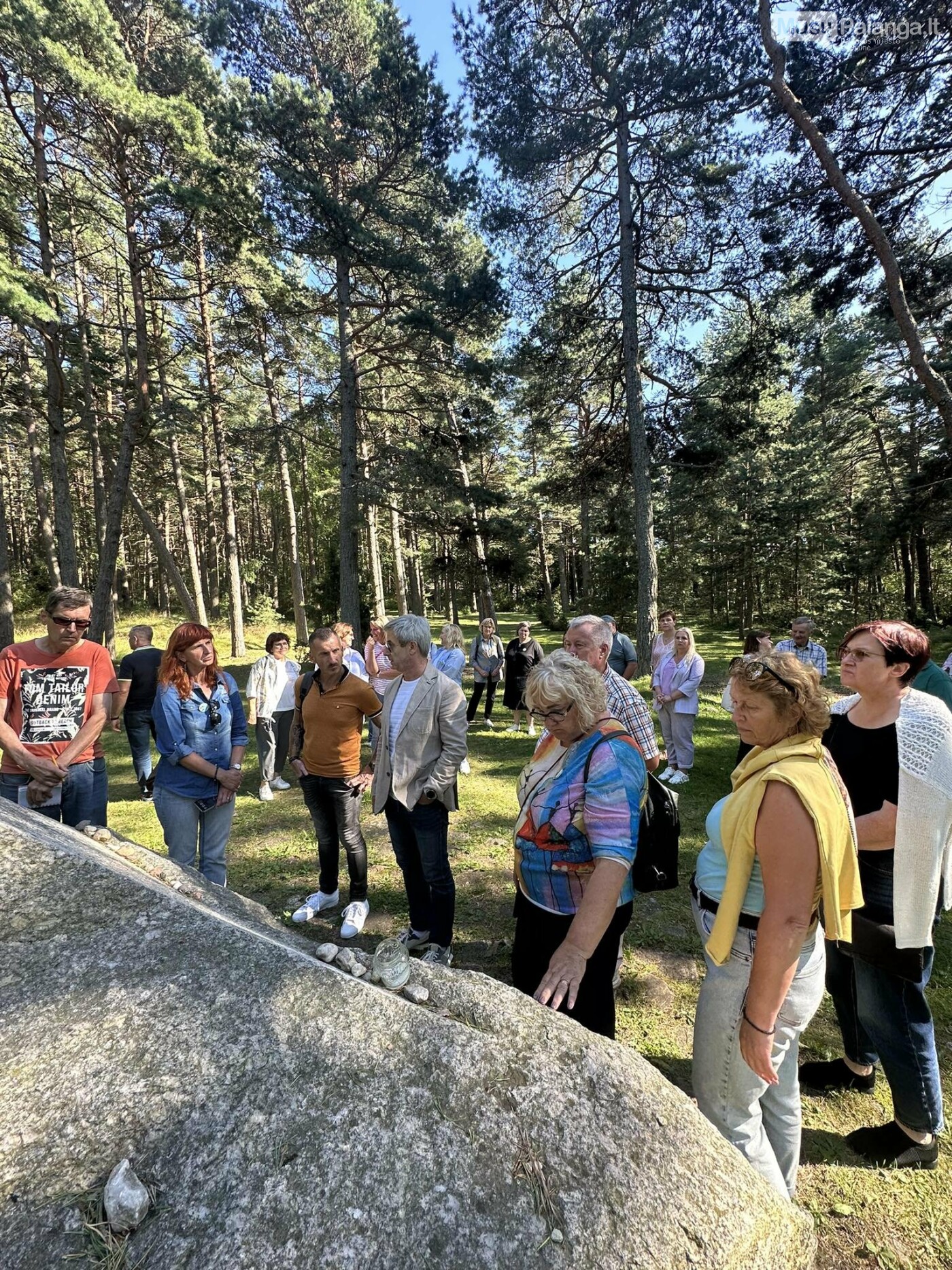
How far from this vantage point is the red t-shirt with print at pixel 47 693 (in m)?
3.47

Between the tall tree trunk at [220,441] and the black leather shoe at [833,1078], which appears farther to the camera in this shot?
the tall tree trunk at [220,441]

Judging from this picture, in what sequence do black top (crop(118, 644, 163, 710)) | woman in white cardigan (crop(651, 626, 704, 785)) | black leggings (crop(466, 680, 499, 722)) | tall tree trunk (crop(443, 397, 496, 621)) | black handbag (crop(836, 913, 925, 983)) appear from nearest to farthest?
black handbag (crop(836, 913, 925, 983)) → black top (crop(118, 644, 163, 710)) → woman in white cardigan (crop(651, 626, 704, 785)) → black leggings (crop(466, 680, 499, 722)) → tall tree trunk (crop(443, 397, 496, 621))

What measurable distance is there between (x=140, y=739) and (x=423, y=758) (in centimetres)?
485

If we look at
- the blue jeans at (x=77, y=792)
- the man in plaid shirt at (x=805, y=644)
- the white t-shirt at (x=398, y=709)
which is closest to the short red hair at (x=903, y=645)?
the white t-shirt at (x=398, y=709)

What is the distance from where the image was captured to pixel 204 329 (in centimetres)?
1625

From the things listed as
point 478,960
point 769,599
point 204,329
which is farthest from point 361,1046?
point 769,599

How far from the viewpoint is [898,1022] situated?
2.29 metres

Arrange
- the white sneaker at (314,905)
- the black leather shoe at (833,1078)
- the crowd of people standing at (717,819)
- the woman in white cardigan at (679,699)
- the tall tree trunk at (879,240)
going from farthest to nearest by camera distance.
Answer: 1. the tall tree trunk at (879,240)
2. the woman in white cardigan at (679,699)
3. the white sneaker at (314,905)
4. the black leather shoe at (833,1078)
5. the crowd of people standing at (717,819)

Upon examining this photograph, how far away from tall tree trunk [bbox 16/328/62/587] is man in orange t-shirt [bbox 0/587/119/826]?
11055 mm

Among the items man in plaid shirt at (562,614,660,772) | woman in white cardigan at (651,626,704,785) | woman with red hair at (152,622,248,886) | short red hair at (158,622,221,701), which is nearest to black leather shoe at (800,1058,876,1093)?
man in plaid shirt at (562,614,660,772)

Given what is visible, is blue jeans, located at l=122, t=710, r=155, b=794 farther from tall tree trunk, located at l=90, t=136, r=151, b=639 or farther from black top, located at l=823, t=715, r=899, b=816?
black top, located at l=823, t=715, r=899, b=816

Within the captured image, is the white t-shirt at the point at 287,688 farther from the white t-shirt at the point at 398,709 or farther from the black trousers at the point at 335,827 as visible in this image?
the white t-shirt at the point at 398,709

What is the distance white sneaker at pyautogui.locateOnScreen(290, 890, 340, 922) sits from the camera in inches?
166

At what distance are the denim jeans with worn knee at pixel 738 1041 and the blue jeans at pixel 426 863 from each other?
1857mm
